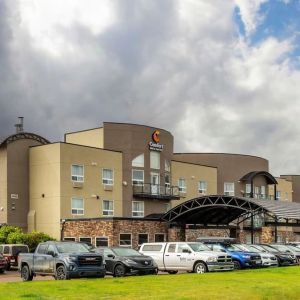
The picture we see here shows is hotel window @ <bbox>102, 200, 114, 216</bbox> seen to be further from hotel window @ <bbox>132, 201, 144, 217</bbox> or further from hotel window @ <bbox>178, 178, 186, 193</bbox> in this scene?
hotel window @ <bbox>178, 178, 186, 193</bbox>

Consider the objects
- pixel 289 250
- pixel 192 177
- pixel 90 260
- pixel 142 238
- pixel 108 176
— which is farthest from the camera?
pixel 192 177

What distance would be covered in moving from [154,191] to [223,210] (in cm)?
1045

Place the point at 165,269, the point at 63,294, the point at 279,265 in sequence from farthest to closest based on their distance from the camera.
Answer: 1. the point at 279,265
2. the point at 165,269
3. the point at 63,294

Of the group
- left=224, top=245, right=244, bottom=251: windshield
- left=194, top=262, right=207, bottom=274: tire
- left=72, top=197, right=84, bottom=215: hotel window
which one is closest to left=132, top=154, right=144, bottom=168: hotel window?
left=72, top=197, right=84, bottom=215: hotel window

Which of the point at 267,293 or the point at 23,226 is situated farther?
the point at 23,226

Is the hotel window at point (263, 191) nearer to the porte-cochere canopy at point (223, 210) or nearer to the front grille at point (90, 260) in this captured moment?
the porte-cochere canopy at point (223, 210)

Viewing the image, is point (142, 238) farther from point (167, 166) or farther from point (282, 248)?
point (167, 166)

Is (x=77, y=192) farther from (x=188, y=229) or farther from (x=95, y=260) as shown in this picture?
(x=95, y=260)

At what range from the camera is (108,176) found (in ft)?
190

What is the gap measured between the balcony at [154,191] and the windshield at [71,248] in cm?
3277

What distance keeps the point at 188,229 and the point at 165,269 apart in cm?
2281

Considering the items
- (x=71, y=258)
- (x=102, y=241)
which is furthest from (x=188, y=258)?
(x=102, y=241)

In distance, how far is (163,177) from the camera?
2494 inches

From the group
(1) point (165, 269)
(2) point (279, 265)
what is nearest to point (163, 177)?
(2) point (279, 265)
